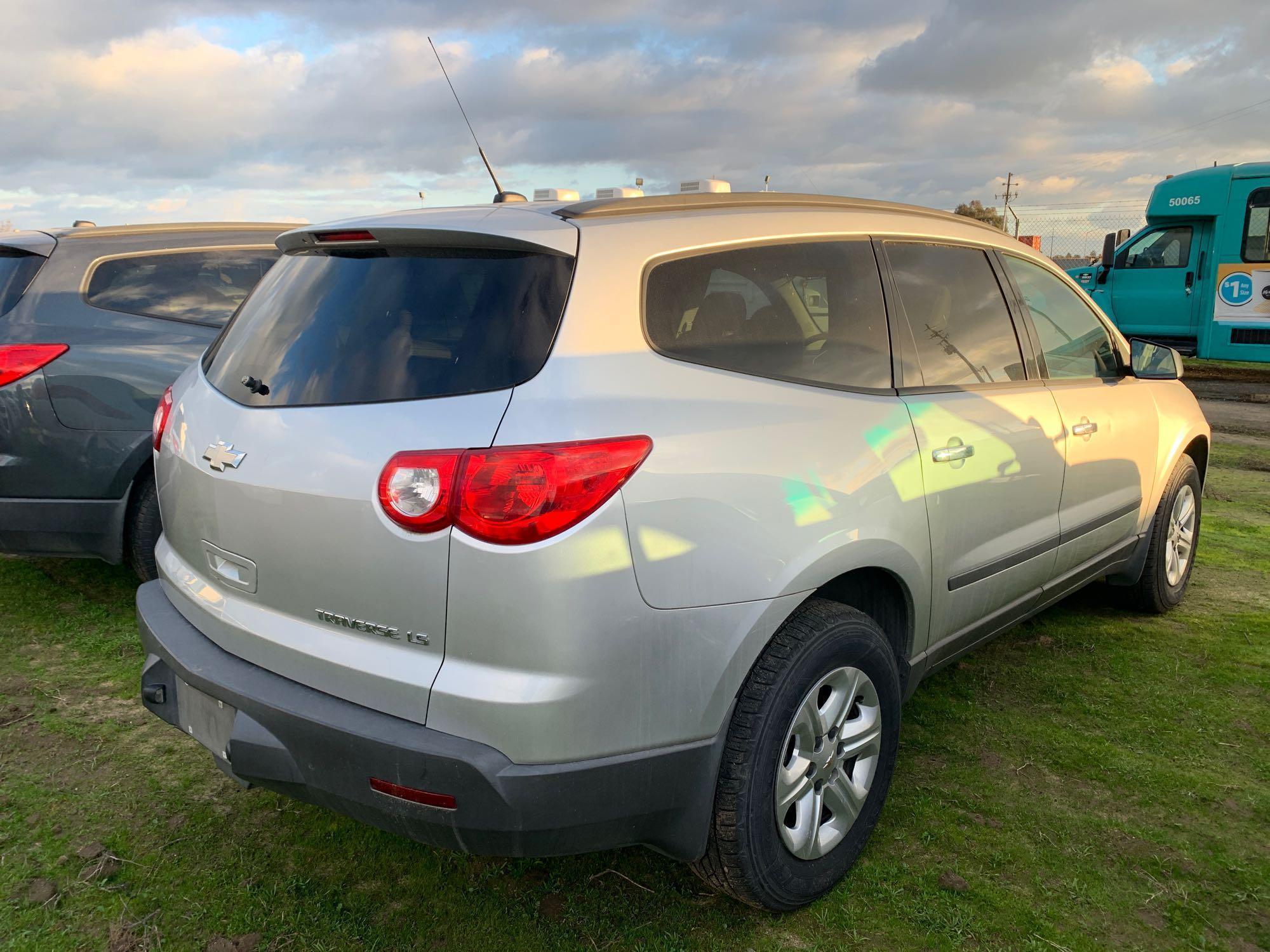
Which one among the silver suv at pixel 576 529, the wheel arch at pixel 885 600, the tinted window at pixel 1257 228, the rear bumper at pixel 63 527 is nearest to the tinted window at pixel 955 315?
the silver suv at pixel 576 529

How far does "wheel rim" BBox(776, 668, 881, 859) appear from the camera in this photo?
2.29 meters

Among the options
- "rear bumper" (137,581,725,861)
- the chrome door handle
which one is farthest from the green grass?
the chrome door handle

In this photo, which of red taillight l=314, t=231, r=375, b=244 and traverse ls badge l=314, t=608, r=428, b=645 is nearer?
traverse ls badge l=314, t=608, r=428, b=645

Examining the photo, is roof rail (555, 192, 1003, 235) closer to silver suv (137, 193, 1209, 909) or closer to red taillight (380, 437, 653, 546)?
silver suv (137, 193, 1209, 909)

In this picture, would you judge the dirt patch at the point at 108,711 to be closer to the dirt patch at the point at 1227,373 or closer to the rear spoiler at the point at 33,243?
the rear spoiler at the point at 33,243

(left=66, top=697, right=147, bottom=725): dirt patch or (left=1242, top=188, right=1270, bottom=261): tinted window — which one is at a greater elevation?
(left=1242, top=188, right=1270, bottom=261): tinted window

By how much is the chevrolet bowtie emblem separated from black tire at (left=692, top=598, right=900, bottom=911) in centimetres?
128

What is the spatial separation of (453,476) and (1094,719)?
269cm

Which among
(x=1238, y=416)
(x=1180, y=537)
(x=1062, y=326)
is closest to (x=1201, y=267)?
(x=1238, y=416)

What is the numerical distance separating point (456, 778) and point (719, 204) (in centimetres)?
159

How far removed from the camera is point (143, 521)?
4211 mm

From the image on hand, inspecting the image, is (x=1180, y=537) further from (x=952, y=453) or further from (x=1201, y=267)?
(x=1201, y=267)

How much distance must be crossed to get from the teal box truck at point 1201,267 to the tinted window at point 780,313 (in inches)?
477

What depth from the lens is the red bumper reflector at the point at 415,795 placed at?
1.89m
